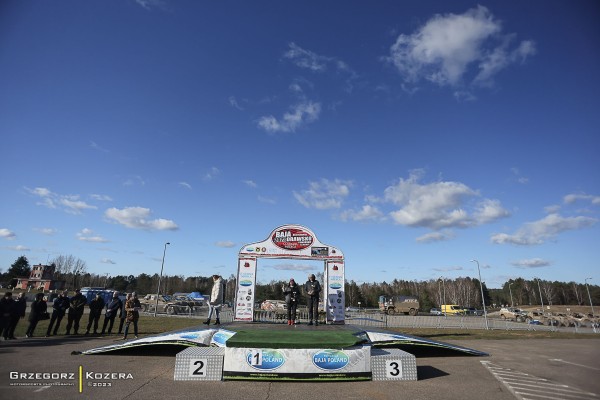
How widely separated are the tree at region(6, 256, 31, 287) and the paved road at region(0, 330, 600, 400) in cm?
11257

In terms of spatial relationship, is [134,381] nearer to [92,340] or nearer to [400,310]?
[92,340]

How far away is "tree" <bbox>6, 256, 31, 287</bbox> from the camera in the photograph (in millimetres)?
91425

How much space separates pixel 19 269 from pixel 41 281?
69.3ft

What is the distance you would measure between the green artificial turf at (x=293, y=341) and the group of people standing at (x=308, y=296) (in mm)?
4612

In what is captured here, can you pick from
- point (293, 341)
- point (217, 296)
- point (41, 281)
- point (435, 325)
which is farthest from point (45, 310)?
point (41, 281)

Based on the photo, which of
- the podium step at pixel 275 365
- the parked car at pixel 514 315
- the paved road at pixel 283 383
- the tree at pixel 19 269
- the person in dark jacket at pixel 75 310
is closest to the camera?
the paved road at pixel 283 383

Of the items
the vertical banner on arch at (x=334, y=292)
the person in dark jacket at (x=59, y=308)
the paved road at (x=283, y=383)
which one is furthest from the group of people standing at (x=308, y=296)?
the person in dark jacket at (x=59, y=308)

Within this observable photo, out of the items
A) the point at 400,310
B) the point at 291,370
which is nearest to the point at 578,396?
the point at 291,370

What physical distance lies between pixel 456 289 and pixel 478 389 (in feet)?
342

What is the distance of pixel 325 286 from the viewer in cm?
1477

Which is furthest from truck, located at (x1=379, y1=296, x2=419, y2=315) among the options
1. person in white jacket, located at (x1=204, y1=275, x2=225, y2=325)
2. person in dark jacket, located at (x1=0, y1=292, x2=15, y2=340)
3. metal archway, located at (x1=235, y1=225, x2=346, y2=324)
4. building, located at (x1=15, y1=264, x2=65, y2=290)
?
building, located at (x1=15, y1=264, x2=65, y2=290)

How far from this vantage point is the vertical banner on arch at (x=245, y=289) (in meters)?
14.4

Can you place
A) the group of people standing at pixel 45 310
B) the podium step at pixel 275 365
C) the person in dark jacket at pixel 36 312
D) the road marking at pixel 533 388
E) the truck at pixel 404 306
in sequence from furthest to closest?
the truck at pixel 404 306
the person in dark jacket at pixel 36 312
the group of people standing at pixel 45 310
the podium step at pixel 275 365
the road marking at pixel 533 388

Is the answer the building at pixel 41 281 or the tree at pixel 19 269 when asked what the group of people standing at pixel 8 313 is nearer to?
the building at pixel 41 281
